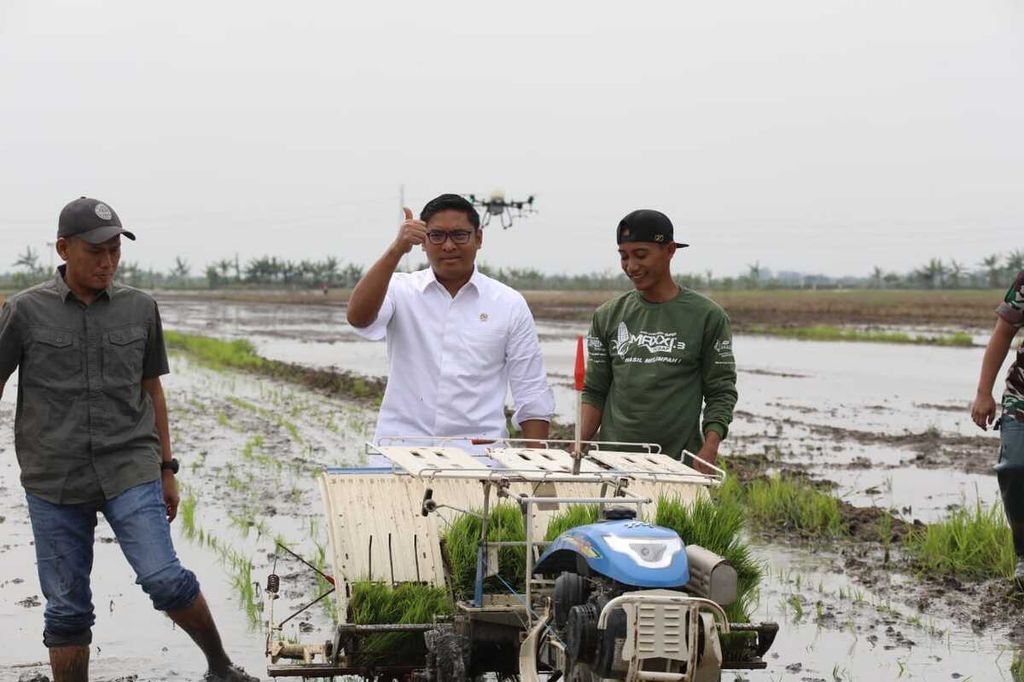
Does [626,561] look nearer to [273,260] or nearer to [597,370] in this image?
[597,370]

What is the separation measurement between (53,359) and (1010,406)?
417cm

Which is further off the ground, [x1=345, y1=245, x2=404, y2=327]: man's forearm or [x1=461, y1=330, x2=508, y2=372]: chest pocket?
[x1=345, y1=245, x2=404, y2=327]: man's forearm

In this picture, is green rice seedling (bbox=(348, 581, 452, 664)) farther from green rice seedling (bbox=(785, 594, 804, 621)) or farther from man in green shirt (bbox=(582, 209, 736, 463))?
green rice seedling (bbox=(785, 594, 804, 621))

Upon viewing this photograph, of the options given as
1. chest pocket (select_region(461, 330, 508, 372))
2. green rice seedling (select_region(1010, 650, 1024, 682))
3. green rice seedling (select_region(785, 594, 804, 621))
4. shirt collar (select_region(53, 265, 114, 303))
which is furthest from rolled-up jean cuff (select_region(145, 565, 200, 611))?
green rice seedling (select_region(1010, 650, 1024, 682))

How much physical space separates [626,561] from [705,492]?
4.14 ft

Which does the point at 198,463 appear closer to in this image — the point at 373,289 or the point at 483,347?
the point at 483,347

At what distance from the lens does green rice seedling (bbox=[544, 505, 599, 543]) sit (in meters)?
3.95

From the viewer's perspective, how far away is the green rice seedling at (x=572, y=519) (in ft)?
13.0

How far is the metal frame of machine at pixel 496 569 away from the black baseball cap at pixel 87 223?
116cm

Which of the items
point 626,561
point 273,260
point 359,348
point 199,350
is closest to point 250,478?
point 626,561

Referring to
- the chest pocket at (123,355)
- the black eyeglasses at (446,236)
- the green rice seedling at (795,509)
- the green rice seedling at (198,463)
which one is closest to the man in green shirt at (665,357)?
the black eyeglasses at (446,236)

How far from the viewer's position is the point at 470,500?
4.61 metres

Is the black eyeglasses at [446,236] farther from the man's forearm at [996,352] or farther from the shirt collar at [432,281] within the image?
the man's forearm at [996,352]

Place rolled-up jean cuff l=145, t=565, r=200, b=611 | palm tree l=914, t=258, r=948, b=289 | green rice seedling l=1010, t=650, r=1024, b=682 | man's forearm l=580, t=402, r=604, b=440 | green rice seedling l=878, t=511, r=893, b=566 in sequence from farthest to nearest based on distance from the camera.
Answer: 1. palm tree l=914, t=258, r=948, b=289
2. green rice seedling l=878, t=511, r=893, b=566
3. man's forearm l=580, t=402, r=604, b=440
4. green rice seedling l=1010, t=650, r=1024, b=682
5. rolled-up jean cuff l=145, t=565, r=200, b=611
